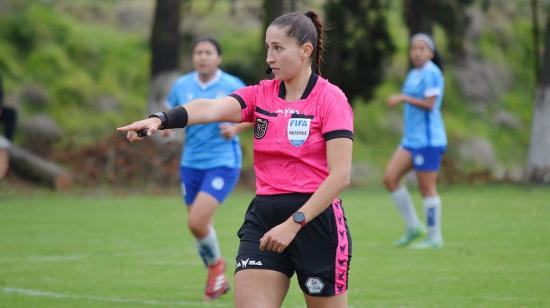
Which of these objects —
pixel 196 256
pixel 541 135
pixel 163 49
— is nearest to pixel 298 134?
pixel 196 256

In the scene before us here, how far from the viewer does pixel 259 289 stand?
562 cm

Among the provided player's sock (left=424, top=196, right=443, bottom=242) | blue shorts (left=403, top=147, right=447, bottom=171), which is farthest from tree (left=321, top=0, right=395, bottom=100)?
player's sock (left=424, top=196, right=443, bottom=242)

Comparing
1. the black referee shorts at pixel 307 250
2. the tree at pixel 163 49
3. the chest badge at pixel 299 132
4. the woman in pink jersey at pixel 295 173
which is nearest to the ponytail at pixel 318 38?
the woman in pink jersey at pixel 295 173

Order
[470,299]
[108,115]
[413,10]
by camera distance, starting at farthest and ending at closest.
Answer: [108,115] < [413,10] < [470,299]

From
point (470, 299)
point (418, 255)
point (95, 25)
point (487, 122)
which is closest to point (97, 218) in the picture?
point (418, 255)

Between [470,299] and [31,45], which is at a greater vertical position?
[470,299]

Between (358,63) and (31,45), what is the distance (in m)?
8.53

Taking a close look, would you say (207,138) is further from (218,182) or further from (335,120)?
(335,120)

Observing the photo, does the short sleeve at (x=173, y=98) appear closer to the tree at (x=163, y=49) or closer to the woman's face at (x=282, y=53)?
the woman's face at (x=282, y=53)

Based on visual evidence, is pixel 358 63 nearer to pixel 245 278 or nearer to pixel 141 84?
pixel 141 84

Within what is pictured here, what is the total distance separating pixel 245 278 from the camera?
223 inches

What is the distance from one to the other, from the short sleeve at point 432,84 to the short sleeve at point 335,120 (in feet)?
24.4

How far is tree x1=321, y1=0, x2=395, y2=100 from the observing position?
85.5 ft

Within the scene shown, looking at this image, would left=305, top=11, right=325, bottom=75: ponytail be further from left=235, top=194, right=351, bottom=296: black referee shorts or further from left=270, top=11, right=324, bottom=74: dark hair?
left=235, top=194, right=351, bottom=296: black referee shorts
